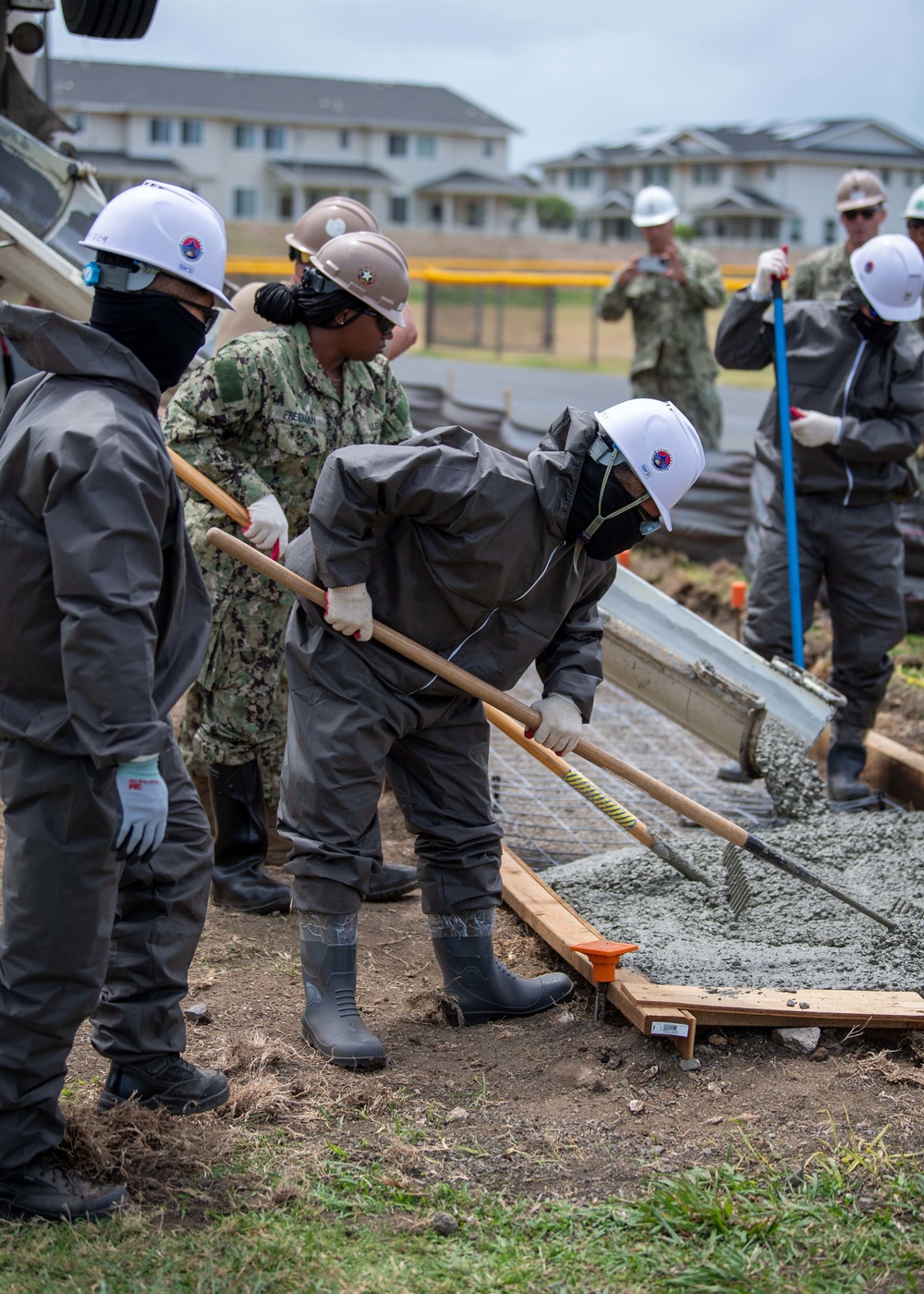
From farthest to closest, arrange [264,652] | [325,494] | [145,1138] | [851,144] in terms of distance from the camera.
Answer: [851,144] → [264,652] → [325,494] → [145,1138]

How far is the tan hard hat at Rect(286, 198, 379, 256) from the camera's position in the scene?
4445mm

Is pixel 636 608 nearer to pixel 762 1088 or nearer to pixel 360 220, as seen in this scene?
pixel 360 220

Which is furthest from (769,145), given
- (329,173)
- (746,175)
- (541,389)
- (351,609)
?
(351,609)

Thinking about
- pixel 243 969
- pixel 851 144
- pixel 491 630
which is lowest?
pixel 243 969

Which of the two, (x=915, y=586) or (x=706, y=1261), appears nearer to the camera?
(x=706, y=1261)

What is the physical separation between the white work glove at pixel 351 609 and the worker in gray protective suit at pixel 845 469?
277 cm

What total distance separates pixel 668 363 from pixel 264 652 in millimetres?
6081

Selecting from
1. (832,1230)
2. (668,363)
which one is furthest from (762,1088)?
(668,363)

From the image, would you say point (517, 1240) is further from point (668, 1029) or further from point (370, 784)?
point (370, 784)

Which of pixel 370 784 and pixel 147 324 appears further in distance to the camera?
pixel 370 784

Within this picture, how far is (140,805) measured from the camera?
2.41 m

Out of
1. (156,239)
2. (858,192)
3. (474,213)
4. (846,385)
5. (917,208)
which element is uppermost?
(474,213)

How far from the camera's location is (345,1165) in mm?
2816

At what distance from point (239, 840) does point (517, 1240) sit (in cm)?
194
